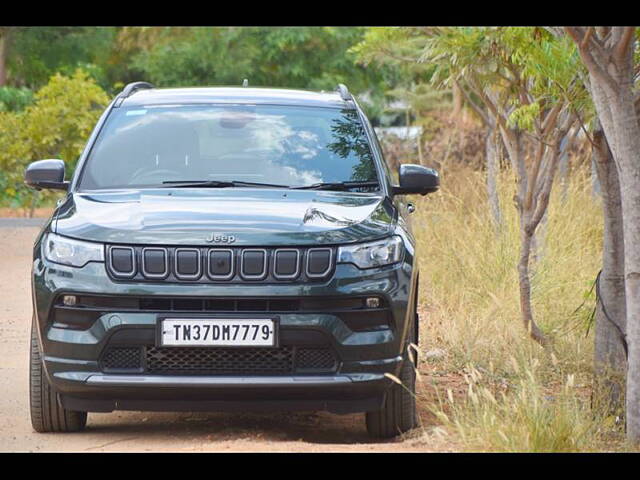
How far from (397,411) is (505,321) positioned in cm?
317

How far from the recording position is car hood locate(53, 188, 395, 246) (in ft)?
21.1

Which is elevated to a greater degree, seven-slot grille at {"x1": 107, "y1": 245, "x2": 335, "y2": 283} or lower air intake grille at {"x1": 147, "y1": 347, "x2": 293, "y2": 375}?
seven-slot grille at {"x1": 107, "y1": 245, "x2": 335, "y2": 283}

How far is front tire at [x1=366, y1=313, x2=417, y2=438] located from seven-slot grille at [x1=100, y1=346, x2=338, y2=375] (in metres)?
0.55

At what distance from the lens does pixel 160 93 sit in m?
8.30

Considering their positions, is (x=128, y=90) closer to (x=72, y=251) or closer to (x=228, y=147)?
(x=228, y=147)

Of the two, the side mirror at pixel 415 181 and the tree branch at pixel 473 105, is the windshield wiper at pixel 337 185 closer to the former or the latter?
the side mirror at pixel 415 181

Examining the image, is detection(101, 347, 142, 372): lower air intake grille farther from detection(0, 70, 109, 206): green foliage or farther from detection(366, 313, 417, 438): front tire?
detection(0, 70, 109, 206): green foliage

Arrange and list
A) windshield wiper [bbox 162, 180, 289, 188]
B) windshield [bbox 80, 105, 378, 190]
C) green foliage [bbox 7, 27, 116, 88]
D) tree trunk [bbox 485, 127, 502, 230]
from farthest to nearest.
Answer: green foliage [bbox 7, 27, 116, 88], tree trunk [bbox 485, 127, 502, 230], windshield [bbox 80, 105, 378, 190], windshield wiper [bbox 162, 180, 289, 188]

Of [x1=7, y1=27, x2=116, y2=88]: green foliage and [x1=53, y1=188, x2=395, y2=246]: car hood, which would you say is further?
[x1=7, y1=27, x2=116, y2=88]: green foliage

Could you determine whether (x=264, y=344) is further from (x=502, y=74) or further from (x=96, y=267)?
(x=502, y=74)

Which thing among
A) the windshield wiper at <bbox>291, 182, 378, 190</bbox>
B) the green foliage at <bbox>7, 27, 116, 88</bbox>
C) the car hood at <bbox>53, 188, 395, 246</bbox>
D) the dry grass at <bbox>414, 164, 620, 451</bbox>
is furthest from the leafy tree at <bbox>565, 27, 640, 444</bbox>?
the green foliage at <bbox>7, 27, 116, 88</bbox>

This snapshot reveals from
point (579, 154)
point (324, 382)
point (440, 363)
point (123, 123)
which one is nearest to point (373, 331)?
point (324, 382)

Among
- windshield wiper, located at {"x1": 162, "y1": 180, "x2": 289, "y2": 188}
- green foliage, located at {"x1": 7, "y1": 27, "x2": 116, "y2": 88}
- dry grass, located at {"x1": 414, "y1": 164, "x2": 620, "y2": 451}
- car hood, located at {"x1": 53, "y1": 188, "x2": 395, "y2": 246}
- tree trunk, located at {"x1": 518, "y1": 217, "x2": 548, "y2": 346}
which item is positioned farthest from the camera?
green foliage, located at {"x1": 7, "y1": 27, "x2": 116, "y2": 88}

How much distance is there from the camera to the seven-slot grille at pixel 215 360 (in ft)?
20.8
